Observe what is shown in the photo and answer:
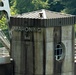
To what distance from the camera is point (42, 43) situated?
5356 centimetres

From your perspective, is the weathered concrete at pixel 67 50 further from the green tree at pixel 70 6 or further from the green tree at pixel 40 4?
the green tree at pixel 40 4

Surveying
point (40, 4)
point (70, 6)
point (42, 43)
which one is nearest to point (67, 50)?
point (42, 43)

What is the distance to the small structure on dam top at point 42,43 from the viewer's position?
5359 centimetres

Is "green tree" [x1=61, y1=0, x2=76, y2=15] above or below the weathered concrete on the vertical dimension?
above

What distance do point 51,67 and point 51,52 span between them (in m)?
1.12

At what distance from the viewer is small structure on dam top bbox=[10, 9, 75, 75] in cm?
5359

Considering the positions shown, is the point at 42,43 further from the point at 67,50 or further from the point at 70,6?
the point at 70,6

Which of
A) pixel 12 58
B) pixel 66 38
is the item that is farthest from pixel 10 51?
pixel 66 38

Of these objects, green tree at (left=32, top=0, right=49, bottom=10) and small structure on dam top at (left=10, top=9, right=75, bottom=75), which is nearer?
small structure on dam top at (left=10, top=9, right=75, bottom=75)

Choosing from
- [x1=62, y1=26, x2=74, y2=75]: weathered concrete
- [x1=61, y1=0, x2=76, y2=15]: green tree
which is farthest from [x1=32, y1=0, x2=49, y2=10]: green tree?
[x1=62, y1=26, x2=74, y2=75]: weathered concrete

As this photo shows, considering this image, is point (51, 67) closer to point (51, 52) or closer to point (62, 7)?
point (51, 52)

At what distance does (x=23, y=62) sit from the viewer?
5434cm

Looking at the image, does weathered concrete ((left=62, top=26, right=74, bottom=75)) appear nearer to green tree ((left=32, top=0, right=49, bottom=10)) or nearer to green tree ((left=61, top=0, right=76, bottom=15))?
green tree ((left=61, top=0, right=76, bottom=15))

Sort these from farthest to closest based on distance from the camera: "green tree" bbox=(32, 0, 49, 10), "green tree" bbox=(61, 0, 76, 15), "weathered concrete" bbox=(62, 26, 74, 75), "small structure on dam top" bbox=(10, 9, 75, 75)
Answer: "green tree" bbox=(32, 0, 49, 10) < "green tree" bbox=(61, 0, 76, 15) < "weathered concrete" bbox=(62, 26, 74, 75) < "small structure on dam top" bbox=(10, 9, 75, 75)
